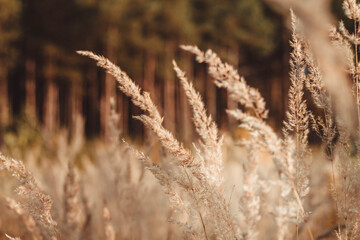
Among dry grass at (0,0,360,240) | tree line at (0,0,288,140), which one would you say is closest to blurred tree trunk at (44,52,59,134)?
tree line at (0,0,288,140)

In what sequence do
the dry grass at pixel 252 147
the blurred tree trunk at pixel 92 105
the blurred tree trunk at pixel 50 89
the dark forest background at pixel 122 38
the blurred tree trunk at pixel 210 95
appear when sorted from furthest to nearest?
1. the blurred tree trunk at pixel 92 105
2. the blurred tree trunk at pixel 210 95
3. the blurred tree trunk at pixel 50 89
4. the dark forest background at pixel 122 38
5. the dry grass at pixel 252 147

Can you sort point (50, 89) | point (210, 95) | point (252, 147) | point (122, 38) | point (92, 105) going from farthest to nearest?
point (92, 105)
point (210, 95)
point (50, 89)
point (122, 38)
point (252, 147)

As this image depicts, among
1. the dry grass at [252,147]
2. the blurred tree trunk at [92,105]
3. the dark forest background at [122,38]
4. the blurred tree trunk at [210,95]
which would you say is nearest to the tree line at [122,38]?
the dark forest background at [122,38]

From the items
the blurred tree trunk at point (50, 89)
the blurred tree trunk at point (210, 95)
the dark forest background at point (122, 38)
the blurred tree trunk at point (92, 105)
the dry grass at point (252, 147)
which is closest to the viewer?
the dry grass at point (252, 147)

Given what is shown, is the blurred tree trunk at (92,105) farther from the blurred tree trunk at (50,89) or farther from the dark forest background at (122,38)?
the blurred tree trunk at (50,89)

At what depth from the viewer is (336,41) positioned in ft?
3.10

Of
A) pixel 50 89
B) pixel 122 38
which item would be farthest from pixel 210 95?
pixel 50 89

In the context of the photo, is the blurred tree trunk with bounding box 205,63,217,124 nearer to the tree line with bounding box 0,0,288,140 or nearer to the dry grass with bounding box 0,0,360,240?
the tree line with bounding box 0,0,288,140

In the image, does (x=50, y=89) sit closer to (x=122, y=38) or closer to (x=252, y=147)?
(x=122, y=38)

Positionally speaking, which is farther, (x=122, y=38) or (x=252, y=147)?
(x=122, y=38)

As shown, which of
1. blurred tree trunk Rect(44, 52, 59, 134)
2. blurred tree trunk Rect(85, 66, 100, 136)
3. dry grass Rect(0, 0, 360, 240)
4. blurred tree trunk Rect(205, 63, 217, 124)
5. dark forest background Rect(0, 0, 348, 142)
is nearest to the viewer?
dry grass Rect(0, 0, 360, 240)

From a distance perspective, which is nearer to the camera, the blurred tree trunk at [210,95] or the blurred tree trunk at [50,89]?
the blurred tree trunk at [50,89]

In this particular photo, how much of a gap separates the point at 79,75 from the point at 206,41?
7.13 m

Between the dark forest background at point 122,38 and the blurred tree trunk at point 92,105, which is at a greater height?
the dark forest background at point 122,38
